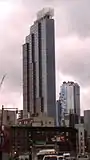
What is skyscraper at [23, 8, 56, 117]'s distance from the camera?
17888 cm

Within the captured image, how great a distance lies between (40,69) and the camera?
180 metres

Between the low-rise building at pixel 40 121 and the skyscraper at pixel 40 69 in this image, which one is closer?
the low-rise building at pixel 40 121

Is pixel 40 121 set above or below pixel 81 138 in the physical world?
above

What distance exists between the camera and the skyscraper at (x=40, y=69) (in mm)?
178875

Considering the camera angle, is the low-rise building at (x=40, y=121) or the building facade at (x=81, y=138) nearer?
the low-rise building at (x=40, y=121)

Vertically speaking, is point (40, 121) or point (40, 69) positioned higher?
point (40, 69)

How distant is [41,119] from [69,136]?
77.8 feet

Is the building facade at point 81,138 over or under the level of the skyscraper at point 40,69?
under

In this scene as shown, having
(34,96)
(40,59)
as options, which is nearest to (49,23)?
(40,59)

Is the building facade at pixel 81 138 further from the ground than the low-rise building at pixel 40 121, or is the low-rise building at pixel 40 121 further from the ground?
the low-rise building at pixel 40 121

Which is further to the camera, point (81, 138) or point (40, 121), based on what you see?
point (81, 138)

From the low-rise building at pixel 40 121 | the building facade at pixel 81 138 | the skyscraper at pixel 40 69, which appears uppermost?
the skyscraper at pixel 40 69

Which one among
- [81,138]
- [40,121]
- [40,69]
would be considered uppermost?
[40,69]

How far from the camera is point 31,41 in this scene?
194 m
